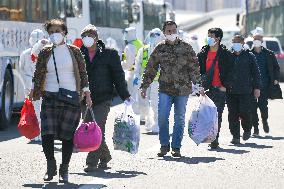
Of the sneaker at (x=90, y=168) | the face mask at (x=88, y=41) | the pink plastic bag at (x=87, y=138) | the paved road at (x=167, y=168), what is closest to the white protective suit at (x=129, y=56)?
the paved road at (x=167, y=168)

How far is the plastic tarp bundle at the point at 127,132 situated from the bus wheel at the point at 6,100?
6699mm

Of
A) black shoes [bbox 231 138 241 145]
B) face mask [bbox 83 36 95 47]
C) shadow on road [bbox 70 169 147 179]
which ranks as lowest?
black shoes [bbox 231 138 241 145]

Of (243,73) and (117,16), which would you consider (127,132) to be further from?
(117,16)

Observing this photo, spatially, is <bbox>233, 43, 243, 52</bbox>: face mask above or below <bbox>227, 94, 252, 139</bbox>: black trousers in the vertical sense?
above

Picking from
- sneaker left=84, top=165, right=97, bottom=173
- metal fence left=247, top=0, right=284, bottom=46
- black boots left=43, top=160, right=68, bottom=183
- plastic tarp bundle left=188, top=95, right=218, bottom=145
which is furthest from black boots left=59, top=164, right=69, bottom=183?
metal fence left=247, top=0, right=284, bottom=46

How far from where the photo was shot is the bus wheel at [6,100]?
65.3 ft

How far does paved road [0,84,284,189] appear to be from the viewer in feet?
37.6

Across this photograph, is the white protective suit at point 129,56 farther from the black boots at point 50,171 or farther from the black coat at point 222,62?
the black boots at point 50,171

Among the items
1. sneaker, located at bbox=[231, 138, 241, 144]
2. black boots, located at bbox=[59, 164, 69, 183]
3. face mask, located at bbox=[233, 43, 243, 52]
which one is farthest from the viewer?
face mask, located at bbox=[233, 43, 243, 52]

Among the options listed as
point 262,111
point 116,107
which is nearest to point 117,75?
point 262,111

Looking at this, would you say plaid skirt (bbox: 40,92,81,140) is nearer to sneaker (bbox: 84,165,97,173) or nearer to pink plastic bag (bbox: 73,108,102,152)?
pink plastic bag (bbox: 73,108,102,152)

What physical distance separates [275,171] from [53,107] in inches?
105

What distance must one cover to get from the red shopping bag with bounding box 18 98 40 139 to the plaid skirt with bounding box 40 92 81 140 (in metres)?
0.61

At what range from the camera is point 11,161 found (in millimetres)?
13836
